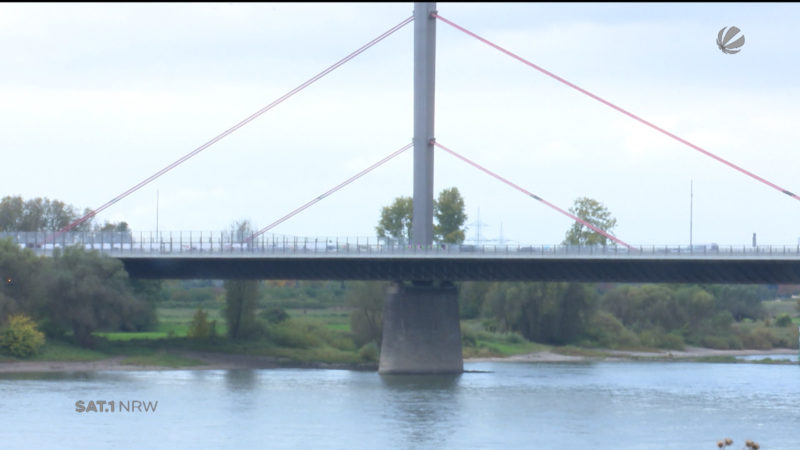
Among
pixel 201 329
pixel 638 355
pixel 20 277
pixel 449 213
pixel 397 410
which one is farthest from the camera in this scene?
pixel 449 213

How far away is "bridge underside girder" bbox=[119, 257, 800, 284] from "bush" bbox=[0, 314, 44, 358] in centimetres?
737

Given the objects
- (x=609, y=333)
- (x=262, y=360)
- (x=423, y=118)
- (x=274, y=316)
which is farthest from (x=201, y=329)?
(x=609, y=333)

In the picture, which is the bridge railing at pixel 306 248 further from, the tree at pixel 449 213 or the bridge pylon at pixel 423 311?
the tree at pixel 449 213

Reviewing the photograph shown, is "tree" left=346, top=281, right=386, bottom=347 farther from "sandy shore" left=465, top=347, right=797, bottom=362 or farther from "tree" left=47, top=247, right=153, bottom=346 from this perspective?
"tree" left=47, top=247, right=153, bottom=346

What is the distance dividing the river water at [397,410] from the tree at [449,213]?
4768 centimetres

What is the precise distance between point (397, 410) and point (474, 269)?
22061 mm

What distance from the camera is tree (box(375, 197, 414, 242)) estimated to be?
12912 centimetres

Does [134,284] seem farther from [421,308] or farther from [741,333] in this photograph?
[741,333]

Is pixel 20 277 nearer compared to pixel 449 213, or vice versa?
pixel 20 277

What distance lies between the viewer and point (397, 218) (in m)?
130

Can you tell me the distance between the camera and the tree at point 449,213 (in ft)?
417

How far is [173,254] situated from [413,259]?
14885 millimetres

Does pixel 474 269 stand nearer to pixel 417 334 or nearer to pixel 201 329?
pixel 417 334

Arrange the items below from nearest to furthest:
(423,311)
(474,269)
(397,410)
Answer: (397,410)
(474,269)
(423,311)
